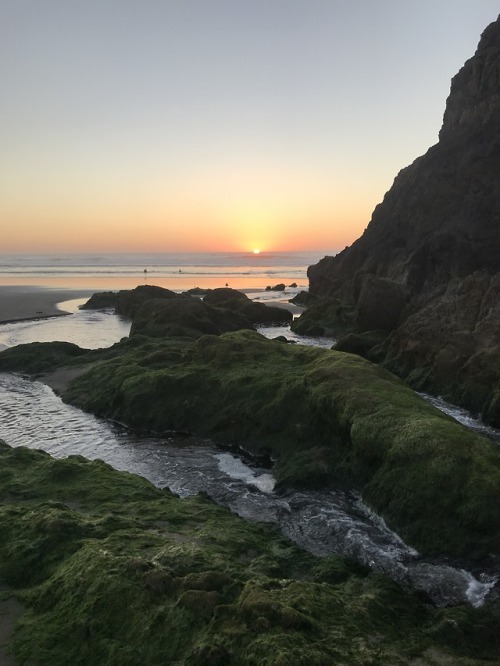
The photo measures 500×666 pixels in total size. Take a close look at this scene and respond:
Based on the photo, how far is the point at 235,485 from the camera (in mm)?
15703

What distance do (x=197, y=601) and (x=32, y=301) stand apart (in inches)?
2800

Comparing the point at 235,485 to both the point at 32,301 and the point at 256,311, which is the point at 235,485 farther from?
the point at 32,301

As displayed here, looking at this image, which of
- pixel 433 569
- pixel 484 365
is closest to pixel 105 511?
pixel 433 569

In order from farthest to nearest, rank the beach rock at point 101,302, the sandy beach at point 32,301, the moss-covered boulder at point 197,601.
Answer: the beach rock at point 101,302 < the sandy beach at point 32,301 < the moss-covered boulder at point 197,601

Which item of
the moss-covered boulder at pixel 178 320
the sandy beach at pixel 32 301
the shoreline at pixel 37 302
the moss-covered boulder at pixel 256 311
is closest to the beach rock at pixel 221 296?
the moss-covered boulder at pixel 256 311

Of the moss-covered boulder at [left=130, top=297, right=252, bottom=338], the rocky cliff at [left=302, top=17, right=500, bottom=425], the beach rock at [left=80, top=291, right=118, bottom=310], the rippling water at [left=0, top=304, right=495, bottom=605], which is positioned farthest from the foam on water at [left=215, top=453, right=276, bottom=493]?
the beach rock at [left=80, top=291, right=118, bottom=310]

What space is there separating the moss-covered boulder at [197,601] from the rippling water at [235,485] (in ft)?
3.08

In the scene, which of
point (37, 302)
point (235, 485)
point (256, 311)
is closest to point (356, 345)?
point (235, 485)

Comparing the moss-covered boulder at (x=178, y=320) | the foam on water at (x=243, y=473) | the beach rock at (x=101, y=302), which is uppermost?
the moss-covered boulder at (x=178, y=320)

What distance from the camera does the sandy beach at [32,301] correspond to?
59219 millimetres

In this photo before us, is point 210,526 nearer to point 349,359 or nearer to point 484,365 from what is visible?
point 349,359

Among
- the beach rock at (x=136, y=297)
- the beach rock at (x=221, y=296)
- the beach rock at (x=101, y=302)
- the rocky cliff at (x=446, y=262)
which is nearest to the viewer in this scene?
the rocky cliff at (x=446, y=262)

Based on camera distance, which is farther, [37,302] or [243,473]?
[37,302]

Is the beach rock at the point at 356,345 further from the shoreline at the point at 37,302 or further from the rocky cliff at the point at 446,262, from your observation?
the shoreline at the point at 37,302
